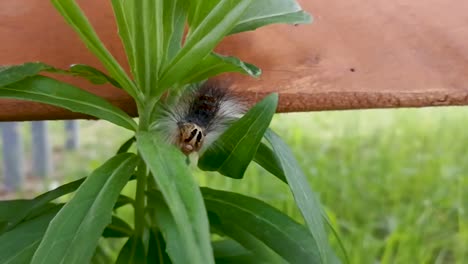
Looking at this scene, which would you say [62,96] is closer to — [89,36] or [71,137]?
[89,36]

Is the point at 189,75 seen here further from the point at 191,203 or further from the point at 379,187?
the point at 379,187

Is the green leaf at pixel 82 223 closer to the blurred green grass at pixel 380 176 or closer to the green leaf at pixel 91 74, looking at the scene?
the green leaf at pixel 91 74

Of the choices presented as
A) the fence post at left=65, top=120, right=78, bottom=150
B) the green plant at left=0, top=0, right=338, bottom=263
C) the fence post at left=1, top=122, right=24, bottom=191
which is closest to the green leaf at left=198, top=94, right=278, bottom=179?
the green plant at left=0, top=0, right=338, bottom=263

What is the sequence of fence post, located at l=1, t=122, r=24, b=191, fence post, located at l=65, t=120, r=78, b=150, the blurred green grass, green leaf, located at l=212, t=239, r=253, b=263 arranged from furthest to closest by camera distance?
fence post, located at l=65, t=120, r=78, b=150 → fence post, located at l=1, t=122, r=24, b=191 → the blurred green grass → green leaf, located at l=212, t=239, r=253, b=263

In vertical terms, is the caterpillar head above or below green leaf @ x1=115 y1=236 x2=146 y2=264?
above

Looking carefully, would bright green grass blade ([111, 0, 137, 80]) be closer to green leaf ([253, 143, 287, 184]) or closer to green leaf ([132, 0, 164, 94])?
green leaf ([132, 0, 164, 94])

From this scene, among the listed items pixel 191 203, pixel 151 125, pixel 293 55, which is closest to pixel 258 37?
pixel 293 55
